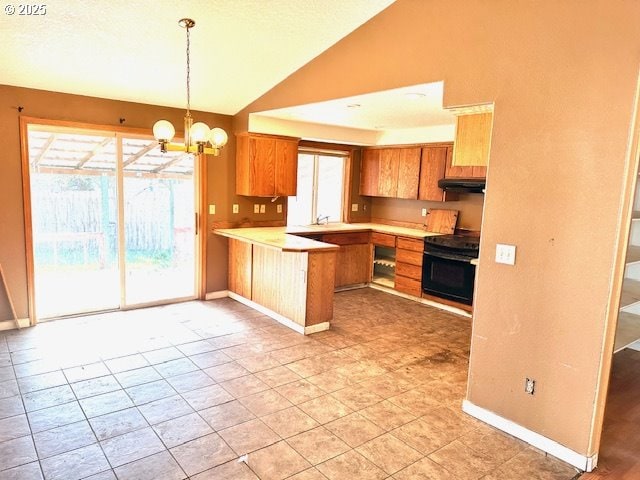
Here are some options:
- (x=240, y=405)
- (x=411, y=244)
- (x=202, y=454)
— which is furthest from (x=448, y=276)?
(x=202, y=454)

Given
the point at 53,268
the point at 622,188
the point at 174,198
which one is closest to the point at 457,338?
the point at 622,188

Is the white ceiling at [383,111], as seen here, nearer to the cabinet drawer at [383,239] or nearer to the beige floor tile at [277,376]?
the cabinet drawer at [383,239]

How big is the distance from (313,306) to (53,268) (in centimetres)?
284

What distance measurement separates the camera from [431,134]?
19.3 ft

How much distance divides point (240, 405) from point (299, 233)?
2879 mm

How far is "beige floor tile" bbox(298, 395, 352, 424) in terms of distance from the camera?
2869 millimetres

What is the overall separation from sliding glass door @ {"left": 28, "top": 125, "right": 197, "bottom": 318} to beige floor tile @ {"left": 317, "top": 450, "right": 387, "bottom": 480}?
3511 millimetres

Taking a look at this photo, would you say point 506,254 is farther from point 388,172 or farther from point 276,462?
point 388,172

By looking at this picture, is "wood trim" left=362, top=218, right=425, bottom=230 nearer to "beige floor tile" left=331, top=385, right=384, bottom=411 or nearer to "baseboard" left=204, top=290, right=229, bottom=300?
"baseboard" left=204, top=290, right=229, bottom=300

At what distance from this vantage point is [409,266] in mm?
5789

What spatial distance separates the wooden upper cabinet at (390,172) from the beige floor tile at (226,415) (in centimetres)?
406

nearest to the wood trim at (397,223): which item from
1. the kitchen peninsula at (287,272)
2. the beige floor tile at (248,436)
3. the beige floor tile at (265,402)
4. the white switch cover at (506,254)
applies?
the kitchen peninsula at (287,272)

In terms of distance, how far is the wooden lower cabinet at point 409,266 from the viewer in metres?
5.66
